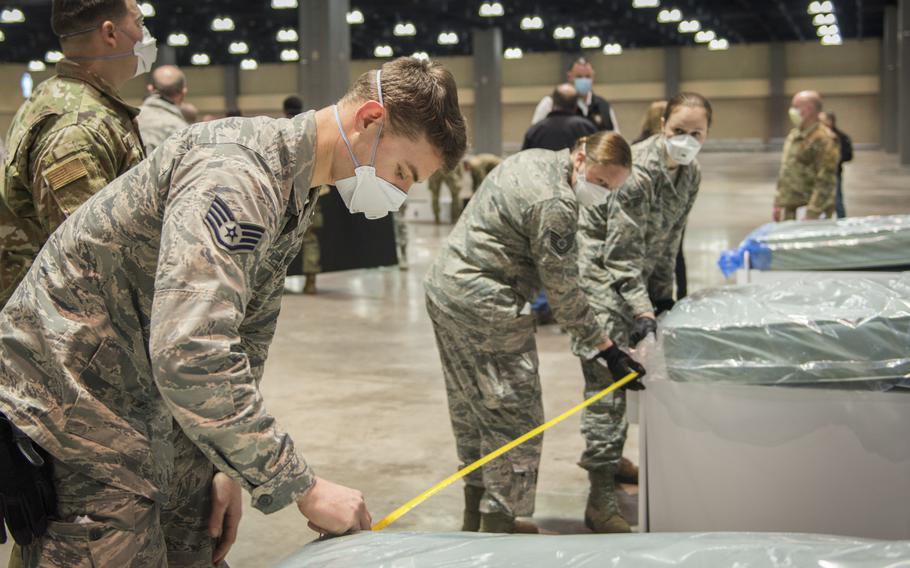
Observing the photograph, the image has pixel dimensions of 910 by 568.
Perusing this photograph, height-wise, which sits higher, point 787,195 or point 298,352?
point 787,195

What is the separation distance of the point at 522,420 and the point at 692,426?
2.13ft

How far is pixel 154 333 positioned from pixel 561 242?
6.34 feet

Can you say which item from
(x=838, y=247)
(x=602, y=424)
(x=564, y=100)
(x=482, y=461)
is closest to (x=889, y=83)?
(x=564, y=100)

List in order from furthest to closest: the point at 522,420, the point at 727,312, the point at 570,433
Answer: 1. the point at 570,433
2. the point at 522,420
3. the point at 727,312

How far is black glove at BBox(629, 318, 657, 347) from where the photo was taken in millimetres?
3476

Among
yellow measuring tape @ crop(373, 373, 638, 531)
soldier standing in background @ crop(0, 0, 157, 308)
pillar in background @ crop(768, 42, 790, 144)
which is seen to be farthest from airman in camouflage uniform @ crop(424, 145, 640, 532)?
pillar in background @ crop(768, 42, 790, 144)

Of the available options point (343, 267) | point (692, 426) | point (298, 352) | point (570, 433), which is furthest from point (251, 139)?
point (343, 267)

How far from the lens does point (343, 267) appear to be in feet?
30.7

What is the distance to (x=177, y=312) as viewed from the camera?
1.33 meters

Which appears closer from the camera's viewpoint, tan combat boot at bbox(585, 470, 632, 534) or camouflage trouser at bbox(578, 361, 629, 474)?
tan combat boot at bbox(585, 470, 632, 534)

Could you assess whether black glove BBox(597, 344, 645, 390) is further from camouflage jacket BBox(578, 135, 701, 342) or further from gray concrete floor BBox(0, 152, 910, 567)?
gray concrete floor BBox(0, 152, 910, 567)

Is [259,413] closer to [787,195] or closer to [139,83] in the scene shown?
[787,195]

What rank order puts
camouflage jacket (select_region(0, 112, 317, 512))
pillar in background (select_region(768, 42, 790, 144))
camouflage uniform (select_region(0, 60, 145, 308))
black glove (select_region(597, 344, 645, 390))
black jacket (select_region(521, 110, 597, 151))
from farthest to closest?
1. pillar in background (select_region(768, 42, 790, 144))
2. black jacket (select_region(521, 110, 597, 151))
3. black glove (select_region(597, 344, 645, 390))
4. camouflage uniform (select_region(0, 60, 145, 308))
5. camouflage jacket (select_region(0, 112, 317, 512))

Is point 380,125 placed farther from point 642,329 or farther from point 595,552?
point 642,329
